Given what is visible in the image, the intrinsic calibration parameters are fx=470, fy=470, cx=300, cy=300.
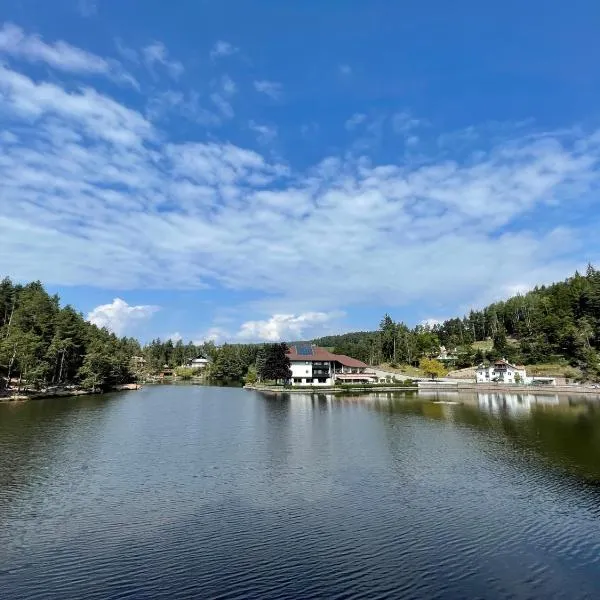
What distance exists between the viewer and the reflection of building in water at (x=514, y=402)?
198 feet

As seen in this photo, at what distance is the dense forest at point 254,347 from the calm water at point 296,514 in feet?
134

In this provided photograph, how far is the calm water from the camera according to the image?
1358 cm

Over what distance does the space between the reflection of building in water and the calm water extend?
21.8m

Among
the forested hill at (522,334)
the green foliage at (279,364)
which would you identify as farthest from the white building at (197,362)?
the green foliage at (279,364)

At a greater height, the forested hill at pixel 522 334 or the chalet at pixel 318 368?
the forested hill at pixel 522 334

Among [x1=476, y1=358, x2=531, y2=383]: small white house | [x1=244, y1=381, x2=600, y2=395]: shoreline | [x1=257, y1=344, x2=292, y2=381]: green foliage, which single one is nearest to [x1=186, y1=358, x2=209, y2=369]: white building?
[x1=244, y1=381, x2=600, y2=395]: shoreline

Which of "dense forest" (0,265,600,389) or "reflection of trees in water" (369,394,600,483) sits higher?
"dense forest" (0,265,600,389)

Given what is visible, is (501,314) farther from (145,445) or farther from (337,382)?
(145,445)

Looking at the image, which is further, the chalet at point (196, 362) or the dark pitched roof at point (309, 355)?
the chalet at point (196, 362)

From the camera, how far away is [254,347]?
14988 centimetres

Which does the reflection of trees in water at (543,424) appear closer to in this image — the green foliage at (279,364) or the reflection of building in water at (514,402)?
the reflection of building in water at (514,402)

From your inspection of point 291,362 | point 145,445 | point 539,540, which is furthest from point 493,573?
point 291,362

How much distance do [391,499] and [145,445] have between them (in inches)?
774

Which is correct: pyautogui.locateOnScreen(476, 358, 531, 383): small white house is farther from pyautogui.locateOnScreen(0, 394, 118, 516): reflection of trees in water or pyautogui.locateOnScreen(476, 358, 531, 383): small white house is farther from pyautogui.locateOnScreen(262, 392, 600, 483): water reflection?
pyautogui.locateOnScreen(0, 394, 118, 516): reflection of trees in water
